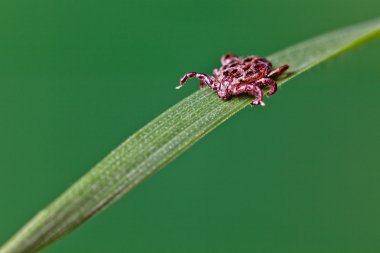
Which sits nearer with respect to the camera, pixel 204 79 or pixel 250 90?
pixel 250 90

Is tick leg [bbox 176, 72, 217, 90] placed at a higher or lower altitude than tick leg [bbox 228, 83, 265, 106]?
higher

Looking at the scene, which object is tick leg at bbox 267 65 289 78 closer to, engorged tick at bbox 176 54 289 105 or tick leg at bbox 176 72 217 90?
engorged tick at bbox 176 54 289 105

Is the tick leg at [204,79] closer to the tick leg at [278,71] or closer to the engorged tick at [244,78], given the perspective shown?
the engorged tick at [244,78]

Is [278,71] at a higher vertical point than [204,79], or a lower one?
lower

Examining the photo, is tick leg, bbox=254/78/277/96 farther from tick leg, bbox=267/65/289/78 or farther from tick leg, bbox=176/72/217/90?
tick leg, bbox=176/72/217/90

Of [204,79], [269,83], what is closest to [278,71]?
[269,83]

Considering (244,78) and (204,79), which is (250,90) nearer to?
(244,78)

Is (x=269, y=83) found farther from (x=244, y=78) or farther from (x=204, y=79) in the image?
(x=204, y=79)

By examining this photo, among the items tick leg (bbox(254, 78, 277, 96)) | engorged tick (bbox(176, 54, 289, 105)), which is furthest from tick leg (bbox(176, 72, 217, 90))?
tick leg (bbox(254, 78, 277, 96))

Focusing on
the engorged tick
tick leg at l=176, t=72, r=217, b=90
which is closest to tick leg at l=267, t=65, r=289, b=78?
the engorged tick
